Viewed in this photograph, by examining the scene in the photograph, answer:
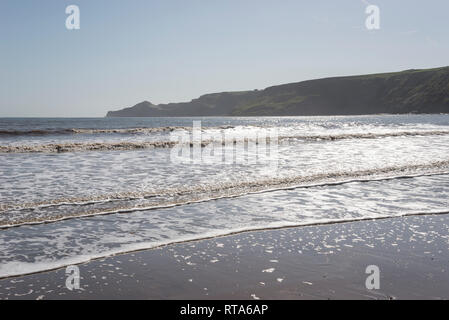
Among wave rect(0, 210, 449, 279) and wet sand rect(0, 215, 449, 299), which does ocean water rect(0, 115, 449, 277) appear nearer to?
wave rect(0, 210, 449, 279)

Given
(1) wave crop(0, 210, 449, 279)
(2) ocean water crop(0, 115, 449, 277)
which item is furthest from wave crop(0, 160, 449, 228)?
(1) wave crop(0, 210, 449, 279)

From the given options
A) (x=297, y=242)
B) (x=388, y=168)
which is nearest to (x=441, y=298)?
(x=297, y=242)

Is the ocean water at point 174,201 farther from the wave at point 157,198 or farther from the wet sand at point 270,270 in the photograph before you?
the wet sand at point 270,270

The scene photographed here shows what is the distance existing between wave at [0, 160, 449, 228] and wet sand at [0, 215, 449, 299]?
3.24 meters

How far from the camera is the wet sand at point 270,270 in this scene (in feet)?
15.4

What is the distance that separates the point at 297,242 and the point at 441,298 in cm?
258

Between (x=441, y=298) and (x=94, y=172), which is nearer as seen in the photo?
(x=441, y=298)

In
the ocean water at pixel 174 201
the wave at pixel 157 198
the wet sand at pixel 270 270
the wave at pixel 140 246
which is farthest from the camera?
the wave at pixel 157 198

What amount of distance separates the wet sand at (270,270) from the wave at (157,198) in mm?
3242

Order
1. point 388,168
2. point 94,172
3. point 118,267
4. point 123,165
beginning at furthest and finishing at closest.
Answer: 1. point 123,165
2. point 388,168
3. point 94,172
4. point 118,267

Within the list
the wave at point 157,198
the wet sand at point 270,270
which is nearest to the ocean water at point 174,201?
the wave at point 157,198

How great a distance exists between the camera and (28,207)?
9.39m

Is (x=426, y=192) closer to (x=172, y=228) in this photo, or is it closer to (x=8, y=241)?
(x=172, y=228)

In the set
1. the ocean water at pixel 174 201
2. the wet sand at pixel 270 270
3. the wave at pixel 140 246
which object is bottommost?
the wet sand at pixel 270 270
